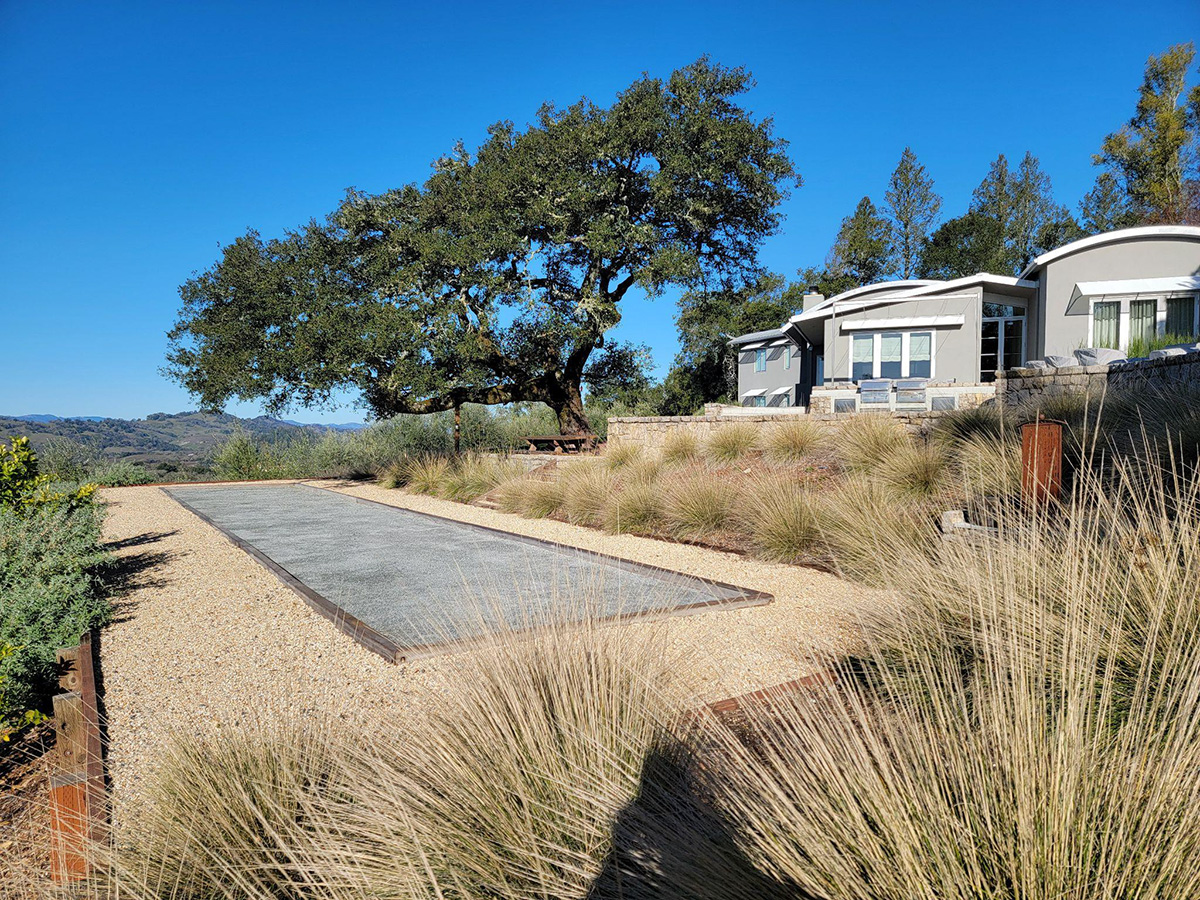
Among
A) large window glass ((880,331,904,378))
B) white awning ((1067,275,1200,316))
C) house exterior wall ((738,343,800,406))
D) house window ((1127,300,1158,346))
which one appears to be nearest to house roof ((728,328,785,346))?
house exterior wall ((738,343,800,406))

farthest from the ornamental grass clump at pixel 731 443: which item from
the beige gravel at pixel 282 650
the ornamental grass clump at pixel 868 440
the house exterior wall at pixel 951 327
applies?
the house exterior wall at pixel 951 327

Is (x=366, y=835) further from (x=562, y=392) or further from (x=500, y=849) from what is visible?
(x=562, y=392)

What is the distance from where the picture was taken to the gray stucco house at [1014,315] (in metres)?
12.3

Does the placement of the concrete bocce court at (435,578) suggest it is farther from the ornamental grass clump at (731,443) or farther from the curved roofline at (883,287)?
the curved roofline at (883,287)

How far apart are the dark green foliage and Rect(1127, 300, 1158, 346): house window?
51.9 ft

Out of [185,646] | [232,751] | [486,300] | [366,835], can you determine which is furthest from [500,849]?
[486,300]

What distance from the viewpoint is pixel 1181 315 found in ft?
39.9

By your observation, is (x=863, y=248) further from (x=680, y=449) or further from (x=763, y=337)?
(x=680, y=449)

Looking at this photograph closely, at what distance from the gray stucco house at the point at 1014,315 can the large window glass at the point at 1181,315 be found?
1 cm

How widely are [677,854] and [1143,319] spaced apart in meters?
15.5

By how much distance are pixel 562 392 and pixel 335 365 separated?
4.60 m

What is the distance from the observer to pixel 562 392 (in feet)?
46.2

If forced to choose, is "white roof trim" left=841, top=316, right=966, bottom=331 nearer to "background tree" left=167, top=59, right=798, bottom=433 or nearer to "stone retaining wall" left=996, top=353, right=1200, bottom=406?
"background tree" left=167, top=59, right=798, bottom=433

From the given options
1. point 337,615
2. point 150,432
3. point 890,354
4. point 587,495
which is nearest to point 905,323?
point 890,354
